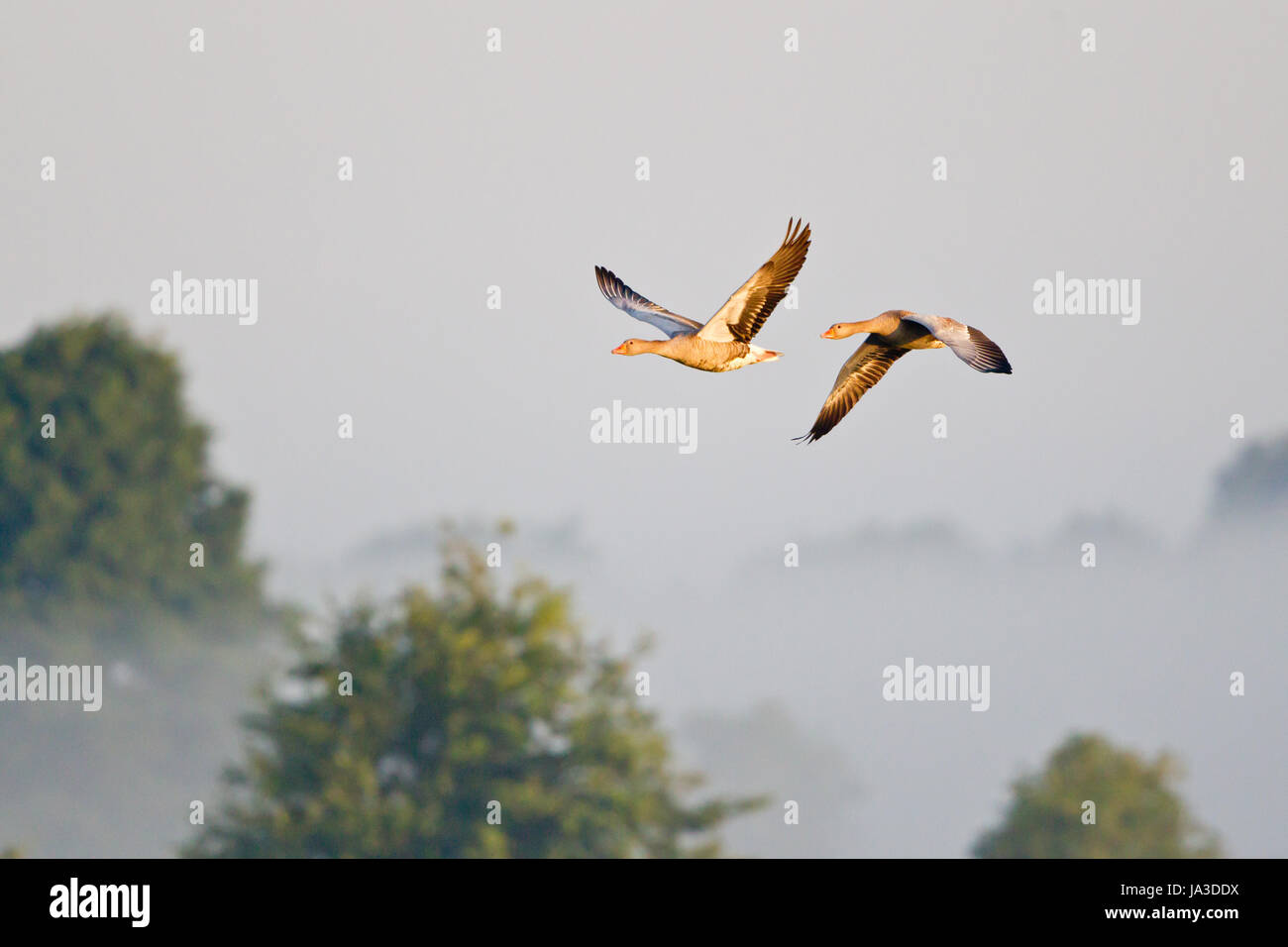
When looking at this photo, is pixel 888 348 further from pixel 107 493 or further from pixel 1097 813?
pixel 107 493

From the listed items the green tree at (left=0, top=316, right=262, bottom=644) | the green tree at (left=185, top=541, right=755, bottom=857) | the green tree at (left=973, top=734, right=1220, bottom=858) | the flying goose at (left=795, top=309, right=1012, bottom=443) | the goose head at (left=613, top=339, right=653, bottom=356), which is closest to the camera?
the flying goose at (left=795, top=309, right=1012, bottom=443)

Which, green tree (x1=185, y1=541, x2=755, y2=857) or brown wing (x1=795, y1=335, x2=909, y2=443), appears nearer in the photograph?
brown wing (x1=795, y1=335, x2=909, y2=443)

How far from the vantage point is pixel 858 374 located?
63.8 feet

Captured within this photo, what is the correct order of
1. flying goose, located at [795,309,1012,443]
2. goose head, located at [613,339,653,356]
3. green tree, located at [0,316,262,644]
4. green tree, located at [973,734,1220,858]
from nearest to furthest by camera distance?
flying goose, located at [795,309,1012,443] → goose head, located at [613,339,653,356] → green tree, located at [973,734,1220,858] → green tree, located at [0,316,262,644]

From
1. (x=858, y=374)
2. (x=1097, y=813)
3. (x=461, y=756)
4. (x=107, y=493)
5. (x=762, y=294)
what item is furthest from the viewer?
(x=107, y=493)

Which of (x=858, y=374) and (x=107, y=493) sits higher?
(x=107, y=493)

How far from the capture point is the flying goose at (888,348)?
55.3 ft

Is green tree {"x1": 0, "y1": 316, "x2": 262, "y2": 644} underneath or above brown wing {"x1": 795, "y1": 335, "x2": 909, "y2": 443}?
above

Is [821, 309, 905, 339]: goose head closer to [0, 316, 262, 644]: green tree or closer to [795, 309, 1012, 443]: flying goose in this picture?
[795, 309, 1012, 443]: flying goose

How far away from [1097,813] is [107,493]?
3988 centimetres

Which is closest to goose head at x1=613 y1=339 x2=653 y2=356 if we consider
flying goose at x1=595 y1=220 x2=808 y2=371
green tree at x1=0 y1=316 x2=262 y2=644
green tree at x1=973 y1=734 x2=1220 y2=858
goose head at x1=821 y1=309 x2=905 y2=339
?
flying goose at x1=595 y1=220 x2=808 y2=371

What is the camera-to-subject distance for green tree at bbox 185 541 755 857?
48.9 meters

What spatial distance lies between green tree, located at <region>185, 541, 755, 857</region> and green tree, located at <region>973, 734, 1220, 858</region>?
43.1 feet

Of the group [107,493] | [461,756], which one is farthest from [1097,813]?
[107,493]
